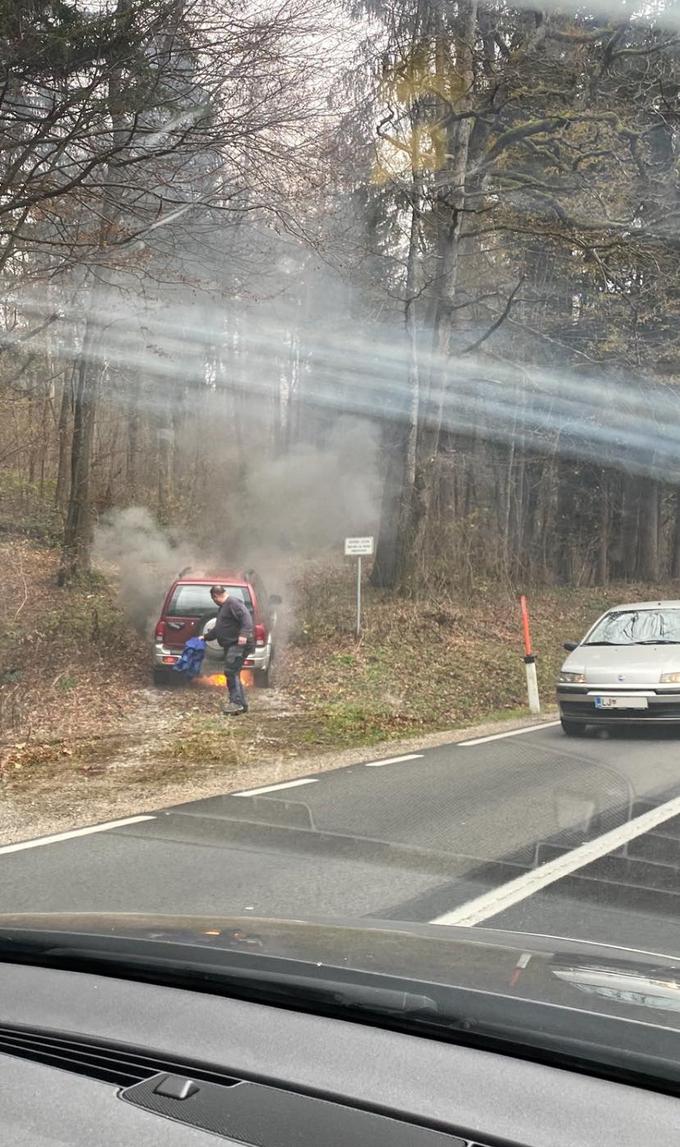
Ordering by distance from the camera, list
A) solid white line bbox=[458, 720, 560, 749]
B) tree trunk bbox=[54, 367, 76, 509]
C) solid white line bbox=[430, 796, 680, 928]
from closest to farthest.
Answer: solid white line bbox=[430, 796, 680, 928], solid white line bbox=[458, 720, 560, 749], tree trunk bbox=[54, 367, 76, 509]

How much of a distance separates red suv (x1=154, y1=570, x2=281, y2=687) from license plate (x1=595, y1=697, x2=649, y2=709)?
235 inches

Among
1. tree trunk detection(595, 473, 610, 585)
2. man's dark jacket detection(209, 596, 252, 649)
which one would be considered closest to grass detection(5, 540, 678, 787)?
man's dark jacket detection(209, 596, 252, 649)

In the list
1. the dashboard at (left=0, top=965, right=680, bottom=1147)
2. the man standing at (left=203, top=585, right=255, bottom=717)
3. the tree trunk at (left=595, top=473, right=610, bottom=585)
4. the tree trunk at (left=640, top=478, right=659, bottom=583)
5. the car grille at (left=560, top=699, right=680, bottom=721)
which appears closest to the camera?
the dashboard at (left=0, top=965, right=680, bottom=1147)

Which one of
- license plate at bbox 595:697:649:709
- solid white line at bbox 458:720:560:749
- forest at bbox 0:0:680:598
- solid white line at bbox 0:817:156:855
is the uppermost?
forest at bbox 0:0:680:598

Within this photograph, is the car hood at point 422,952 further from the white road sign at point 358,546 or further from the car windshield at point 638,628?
the white road sign at point 358,546

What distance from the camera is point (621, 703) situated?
40.2 feet

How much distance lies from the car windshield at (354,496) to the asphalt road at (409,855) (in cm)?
4

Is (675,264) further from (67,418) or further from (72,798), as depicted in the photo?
(67,418)

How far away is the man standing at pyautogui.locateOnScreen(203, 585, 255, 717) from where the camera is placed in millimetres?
14273

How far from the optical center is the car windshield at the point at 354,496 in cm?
643

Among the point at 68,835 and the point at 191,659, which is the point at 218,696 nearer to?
the point at 191,659

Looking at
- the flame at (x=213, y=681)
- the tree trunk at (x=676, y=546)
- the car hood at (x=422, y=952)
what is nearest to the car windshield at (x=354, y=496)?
the car hood at (x=422, y=952)

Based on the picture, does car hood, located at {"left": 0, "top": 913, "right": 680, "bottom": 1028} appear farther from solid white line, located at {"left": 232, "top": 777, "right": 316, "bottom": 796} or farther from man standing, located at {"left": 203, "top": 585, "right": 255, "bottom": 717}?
man standing, located at {"left": 203, "top": 585, "right": 255, "bottom": 717}

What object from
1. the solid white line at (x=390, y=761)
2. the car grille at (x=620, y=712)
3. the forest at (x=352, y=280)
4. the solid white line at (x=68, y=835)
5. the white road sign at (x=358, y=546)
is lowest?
the solid white line at (x=68, y=835)
